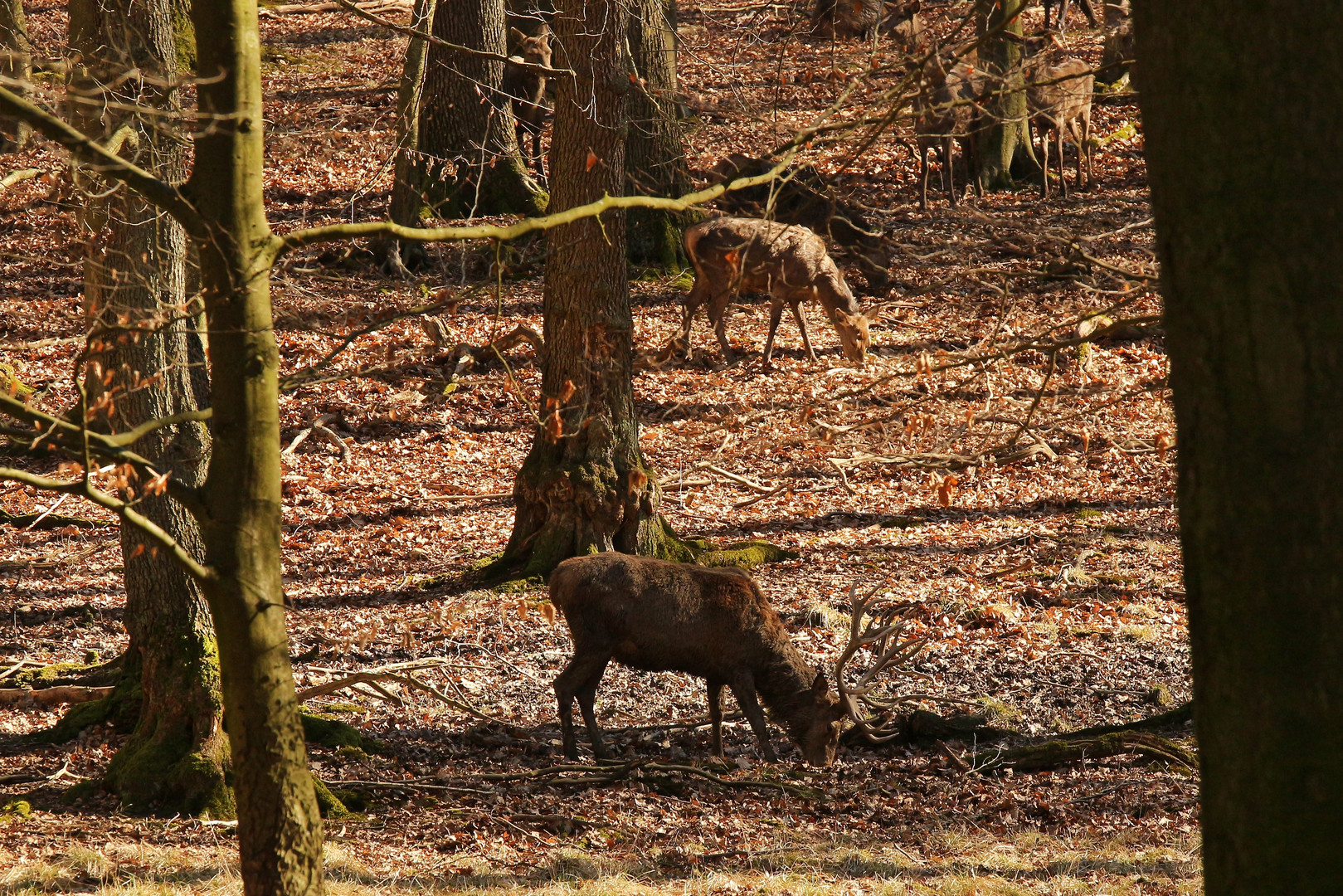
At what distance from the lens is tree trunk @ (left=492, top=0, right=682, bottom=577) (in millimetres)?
10375

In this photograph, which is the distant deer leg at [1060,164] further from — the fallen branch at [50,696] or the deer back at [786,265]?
the fallen branch at [50,696]

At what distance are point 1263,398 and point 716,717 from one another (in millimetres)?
6305

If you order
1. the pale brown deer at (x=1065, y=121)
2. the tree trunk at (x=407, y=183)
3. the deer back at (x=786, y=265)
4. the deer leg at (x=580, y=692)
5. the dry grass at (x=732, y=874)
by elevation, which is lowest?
the dry grass at (x=732, y=874)

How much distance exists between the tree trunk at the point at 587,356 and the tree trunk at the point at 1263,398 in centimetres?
725

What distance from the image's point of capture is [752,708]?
28.6 feet

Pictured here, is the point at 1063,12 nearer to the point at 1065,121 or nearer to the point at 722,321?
the point at 1065,121

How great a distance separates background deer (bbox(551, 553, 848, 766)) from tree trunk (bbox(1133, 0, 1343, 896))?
18.2 feet

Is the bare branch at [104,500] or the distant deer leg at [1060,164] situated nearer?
the bare branch at [104,500]

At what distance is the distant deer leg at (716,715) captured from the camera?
28.2 feet

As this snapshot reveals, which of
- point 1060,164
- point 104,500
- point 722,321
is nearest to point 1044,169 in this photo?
point 1060,164

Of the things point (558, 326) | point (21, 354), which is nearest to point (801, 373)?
point (558, 326)

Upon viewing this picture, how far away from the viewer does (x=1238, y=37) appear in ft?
9.47

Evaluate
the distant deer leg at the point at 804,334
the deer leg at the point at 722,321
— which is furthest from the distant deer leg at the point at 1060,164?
the deer leg at the point at 722,321

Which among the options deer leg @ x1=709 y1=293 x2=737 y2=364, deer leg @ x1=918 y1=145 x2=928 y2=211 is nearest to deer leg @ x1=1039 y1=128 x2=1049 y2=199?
deer leg @ x1=918 y1=145 x2=928 y2=211
